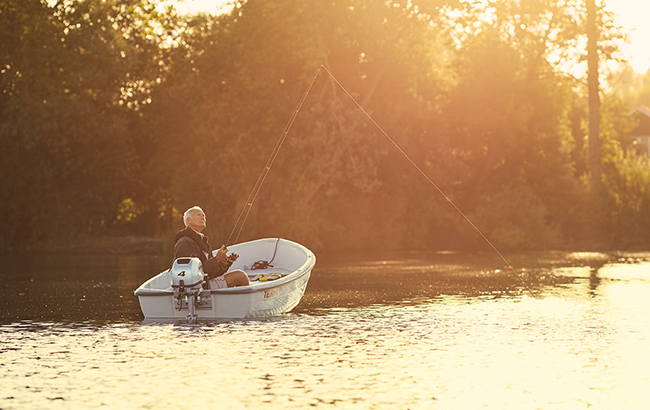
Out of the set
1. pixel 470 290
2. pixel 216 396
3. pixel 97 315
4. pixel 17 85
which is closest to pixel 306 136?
pixel 17 85

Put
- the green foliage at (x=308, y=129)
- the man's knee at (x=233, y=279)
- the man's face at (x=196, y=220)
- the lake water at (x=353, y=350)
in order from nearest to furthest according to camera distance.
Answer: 1. the lake water at (x=353, y=350)
2. the man's face at (x=196, y=220)
3. the man's knee at (x=233, y=279)
4. the green foliage at (x=308, y=129)

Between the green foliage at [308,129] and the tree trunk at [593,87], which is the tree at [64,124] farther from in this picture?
the tree trunk at [593,87]

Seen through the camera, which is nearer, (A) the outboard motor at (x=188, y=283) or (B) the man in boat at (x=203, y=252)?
(A) the outboard motor at (x=188, y=283)

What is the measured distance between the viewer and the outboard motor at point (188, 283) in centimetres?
1652

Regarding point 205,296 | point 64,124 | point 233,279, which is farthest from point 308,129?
point 205,296

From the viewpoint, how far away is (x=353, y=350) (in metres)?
13.8

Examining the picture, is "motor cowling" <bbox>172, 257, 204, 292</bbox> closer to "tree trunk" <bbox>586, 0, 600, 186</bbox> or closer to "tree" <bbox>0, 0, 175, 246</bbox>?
"tree" <bbox>0, 0, 175, 246</bbox>

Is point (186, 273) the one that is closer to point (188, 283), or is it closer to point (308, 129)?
point (188, 283)

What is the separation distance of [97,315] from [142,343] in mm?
4225

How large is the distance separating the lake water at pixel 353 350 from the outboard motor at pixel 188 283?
344 millimetres

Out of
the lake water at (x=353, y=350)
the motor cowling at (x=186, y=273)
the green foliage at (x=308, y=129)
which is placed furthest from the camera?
the green foliage at (x=308, y=129)

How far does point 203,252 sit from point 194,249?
32 centimetres

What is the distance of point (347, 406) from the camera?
9.88 metres

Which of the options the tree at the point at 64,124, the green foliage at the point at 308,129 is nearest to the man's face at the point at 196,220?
the green foliage at the point at 308,129
